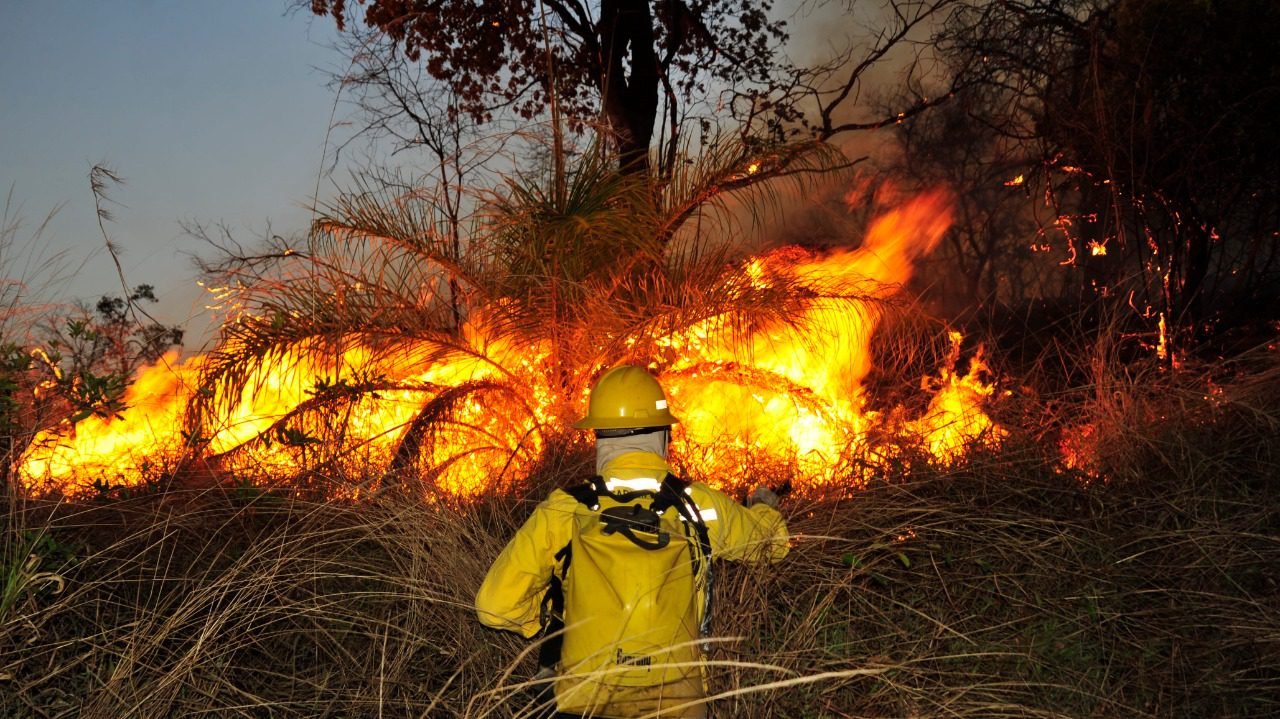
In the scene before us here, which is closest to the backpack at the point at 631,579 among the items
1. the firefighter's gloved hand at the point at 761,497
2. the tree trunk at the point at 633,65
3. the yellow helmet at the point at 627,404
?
the yellow helmet at the point at 627,404

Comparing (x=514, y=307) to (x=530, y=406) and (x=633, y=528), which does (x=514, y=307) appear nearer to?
(x=530, y=406)

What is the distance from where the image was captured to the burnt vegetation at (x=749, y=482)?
436 cm

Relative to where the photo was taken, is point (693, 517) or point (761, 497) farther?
point (761, 497)

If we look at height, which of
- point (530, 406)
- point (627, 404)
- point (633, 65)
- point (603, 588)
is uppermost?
point (633, 65)

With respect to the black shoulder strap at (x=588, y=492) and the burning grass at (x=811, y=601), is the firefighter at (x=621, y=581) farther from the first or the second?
the burning grass at (x=811, y=601)

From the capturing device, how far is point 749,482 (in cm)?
657

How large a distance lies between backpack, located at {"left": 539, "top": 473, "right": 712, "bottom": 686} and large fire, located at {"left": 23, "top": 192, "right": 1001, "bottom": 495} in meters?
2.78

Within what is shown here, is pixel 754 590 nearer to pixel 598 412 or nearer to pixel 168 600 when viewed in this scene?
pixel 598 412

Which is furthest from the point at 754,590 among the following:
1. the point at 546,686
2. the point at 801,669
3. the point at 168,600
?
the point at 168,600

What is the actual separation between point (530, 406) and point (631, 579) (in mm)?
3961

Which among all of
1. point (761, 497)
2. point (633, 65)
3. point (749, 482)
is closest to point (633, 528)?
point (761, 497)

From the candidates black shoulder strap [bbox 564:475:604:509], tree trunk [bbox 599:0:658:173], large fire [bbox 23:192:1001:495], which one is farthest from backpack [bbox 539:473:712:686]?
tree trunk [bbox 599:0:658:173]

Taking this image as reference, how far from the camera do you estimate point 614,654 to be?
322cm

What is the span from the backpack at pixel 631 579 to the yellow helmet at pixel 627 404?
28 centimetres
